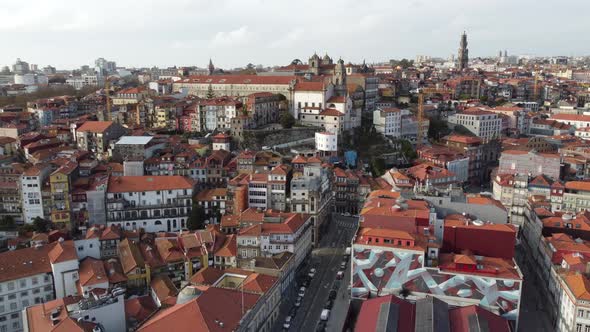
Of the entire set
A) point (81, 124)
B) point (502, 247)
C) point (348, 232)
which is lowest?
point (348, 232)

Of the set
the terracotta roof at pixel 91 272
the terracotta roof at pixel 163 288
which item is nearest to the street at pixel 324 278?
the terracotta roof at pixel 163 288

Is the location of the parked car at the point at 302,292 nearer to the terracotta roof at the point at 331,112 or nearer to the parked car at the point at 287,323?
the parked car at the point at 287,323

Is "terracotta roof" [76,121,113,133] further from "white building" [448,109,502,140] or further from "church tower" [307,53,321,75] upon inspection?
"white building" [448,109,502,140]

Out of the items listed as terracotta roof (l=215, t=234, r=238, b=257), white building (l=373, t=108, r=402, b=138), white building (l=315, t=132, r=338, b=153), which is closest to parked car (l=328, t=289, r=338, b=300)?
terracotta roof (l=215, t=234, r=238, b=257)

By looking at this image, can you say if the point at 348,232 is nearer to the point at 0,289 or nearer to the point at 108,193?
the point at 108,193

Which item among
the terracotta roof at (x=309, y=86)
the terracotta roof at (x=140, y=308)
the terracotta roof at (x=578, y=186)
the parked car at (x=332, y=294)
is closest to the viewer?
the terracotta roof at (x=140, y=308)

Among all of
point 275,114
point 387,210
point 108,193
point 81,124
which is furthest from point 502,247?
point 81,124

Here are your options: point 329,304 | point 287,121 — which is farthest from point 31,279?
point 287,121
